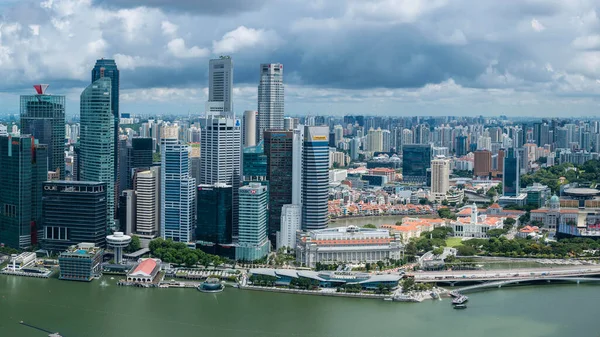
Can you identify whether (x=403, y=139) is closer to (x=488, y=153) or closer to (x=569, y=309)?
(x=488, y=153)

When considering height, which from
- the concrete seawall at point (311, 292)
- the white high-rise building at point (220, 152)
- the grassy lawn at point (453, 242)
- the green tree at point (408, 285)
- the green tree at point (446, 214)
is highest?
the white high-rise building at point (220, 152)

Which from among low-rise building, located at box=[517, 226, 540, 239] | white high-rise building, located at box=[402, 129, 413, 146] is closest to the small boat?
low-rise building, located at box=[517, 226, 540, 239]

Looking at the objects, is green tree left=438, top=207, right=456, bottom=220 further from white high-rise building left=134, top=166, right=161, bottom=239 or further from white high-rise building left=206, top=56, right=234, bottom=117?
white high-rise building left=134, top=166, right=161, bottom=239

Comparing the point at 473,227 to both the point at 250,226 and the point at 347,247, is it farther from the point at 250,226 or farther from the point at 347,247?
the point at 250,226

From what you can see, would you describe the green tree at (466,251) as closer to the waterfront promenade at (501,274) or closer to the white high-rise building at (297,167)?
the waterfront promenade at (501,274)

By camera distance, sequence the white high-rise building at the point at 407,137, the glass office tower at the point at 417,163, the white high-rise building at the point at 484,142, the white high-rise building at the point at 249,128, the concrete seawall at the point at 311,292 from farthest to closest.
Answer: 1. the white high-rise building at the point at 407,137
2. the white high-rise building at the point at 484,142
3. the glass office tower at the point at 417,163
4. the white high-rise building at the point at 249,128
5. the concrete seawall at the point at 311,292

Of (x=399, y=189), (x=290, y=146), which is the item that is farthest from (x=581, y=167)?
(x=290, y=146)

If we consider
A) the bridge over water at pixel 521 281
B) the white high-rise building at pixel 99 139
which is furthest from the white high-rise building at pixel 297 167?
the bridge over water at pixel 521 281
